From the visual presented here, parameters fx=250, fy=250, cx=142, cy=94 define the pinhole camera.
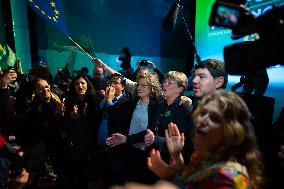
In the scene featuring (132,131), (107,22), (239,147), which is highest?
(107,22)

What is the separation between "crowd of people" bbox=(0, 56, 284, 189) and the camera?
142cm

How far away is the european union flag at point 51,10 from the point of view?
4.02 meters

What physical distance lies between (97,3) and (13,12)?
2.95 m

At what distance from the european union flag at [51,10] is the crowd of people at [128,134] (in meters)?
0.81

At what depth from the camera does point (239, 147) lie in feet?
4.63

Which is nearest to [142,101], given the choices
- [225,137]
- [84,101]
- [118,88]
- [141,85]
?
[141,85]

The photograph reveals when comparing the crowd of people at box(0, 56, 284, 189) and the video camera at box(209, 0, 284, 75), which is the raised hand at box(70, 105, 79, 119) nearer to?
the crowd of people at box(0, 56, 284, 189)

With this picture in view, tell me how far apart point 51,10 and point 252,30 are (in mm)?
3594

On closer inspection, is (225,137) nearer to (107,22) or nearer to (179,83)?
(179,83)

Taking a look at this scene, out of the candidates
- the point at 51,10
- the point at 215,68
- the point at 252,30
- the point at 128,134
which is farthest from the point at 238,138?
the point at 51,10

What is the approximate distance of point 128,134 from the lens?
3.30 m

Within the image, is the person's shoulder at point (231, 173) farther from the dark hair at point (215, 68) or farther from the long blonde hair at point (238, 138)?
the dark hair at point (215, 68)

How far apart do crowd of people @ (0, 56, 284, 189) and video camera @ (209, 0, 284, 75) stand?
1.07 feet

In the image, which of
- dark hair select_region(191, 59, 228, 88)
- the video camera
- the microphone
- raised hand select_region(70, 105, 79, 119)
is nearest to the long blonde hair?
the video camera
